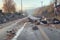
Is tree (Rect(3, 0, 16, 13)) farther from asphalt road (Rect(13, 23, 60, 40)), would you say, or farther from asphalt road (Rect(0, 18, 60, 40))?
asphalt road (Rect(13, 23, 60, 40))

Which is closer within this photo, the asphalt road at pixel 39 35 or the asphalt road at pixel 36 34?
the asphalt road at pixel 39 35

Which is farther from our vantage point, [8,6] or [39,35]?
[8,6]

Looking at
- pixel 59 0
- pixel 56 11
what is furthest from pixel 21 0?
pixel 56 11

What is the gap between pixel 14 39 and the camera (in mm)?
13977

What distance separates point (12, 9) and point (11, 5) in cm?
220

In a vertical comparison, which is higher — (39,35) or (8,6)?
(39,35)

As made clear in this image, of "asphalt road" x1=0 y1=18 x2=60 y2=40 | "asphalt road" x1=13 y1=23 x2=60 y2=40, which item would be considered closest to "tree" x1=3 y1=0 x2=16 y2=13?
"asphalt road" x1=0 y1=18 x2=60 y2=40

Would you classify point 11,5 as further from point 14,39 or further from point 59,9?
point 14,39

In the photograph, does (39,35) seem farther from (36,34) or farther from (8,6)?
(8,6)

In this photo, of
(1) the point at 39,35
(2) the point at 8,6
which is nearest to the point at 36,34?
(1) the point at 39,35

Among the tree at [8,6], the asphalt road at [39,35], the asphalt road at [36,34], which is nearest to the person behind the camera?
the asphalt road at [39,35]

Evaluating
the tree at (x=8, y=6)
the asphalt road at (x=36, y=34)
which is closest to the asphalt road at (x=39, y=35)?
the asphalt road at (x=36, y=34)

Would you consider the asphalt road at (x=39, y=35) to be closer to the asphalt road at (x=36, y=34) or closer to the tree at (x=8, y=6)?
the asphalt road at (x=36, y=34)

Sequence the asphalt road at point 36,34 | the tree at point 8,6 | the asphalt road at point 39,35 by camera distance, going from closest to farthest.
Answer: the asphalt road at point 39,35 < the asphalt road at point 36,34 < the tree at point 8,6
